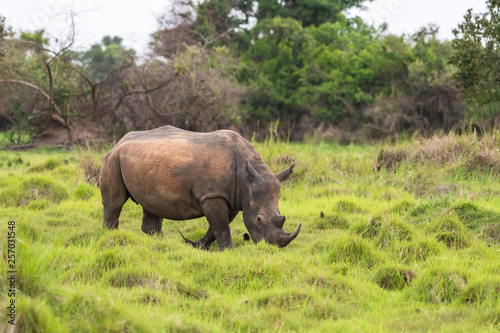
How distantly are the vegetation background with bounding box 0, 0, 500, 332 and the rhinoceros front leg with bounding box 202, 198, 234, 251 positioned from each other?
0.20 m

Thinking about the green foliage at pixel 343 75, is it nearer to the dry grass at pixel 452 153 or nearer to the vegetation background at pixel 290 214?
the vegetation background at pixel 290 214

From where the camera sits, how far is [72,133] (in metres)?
17.7

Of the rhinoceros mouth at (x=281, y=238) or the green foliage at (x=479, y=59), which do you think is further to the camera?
the green foliage at (x=479, y=59)

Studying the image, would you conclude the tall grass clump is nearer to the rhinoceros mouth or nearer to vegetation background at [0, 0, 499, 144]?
vegetation background at [0, 0, 499, 144]

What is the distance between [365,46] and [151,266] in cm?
2409

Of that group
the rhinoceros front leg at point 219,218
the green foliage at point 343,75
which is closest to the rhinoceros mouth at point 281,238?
the rhinoceros front leg at point 219,218

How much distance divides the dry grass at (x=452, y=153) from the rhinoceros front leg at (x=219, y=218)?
584cm

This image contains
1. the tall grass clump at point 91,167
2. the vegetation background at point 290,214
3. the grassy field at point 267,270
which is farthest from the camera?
the tall grass clump at point 91,167

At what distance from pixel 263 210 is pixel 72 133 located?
13.8m

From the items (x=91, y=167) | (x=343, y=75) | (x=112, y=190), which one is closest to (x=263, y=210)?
(x=112, y=190)

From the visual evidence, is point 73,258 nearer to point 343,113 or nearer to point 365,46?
point 343,113

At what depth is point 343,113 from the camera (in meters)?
24.8

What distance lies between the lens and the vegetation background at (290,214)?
3.74 m

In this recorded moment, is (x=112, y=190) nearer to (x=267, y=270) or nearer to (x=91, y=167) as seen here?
(x=267, y=270)
